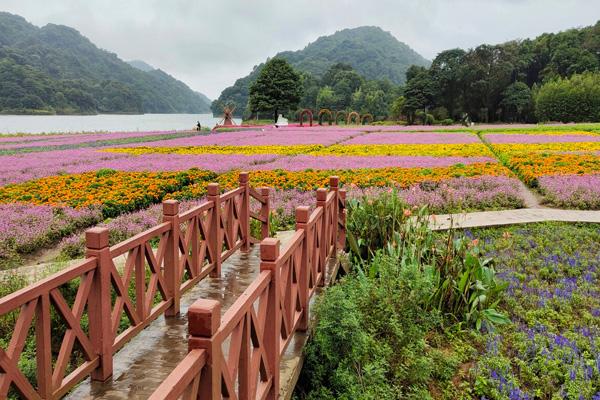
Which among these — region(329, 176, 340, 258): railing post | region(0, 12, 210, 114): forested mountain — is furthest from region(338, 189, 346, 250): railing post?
region(0, 12, 210, 114): forested mountain

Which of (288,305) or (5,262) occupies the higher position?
(288,305)

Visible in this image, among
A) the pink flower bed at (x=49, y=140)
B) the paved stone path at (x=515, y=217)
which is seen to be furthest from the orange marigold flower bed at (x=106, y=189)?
the pink flower bed at (x=49, y=140)

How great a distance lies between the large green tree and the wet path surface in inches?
2325

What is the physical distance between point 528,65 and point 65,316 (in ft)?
254

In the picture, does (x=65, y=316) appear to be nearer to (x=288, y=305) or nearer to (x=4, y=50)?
(x=288, y=305)

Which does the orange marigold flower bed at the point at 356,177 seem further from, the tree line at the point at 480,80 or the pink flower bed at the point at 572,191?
the tree line at the point at 480,80

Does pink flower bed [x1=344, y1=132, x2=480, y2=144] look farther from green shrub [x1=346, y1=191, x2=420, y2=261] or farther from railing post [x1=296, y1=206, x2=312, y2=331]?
railing post [x1=296, y1=206, x2=312, y2=331]

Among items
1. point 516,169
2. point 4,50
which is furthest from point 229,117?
point 4,50

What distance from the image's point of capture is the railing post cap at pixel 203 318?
79.0 inches

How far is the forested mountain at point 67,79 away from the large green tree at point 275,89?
147 feet

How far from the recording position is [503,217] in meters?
9.51

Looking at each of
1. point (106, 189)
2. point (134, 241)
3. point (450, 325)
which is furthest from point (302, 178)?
point (134, 241)

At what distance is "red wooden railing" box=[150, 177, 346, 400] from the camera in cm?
203

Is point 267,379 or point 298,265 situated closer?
point 267,379
